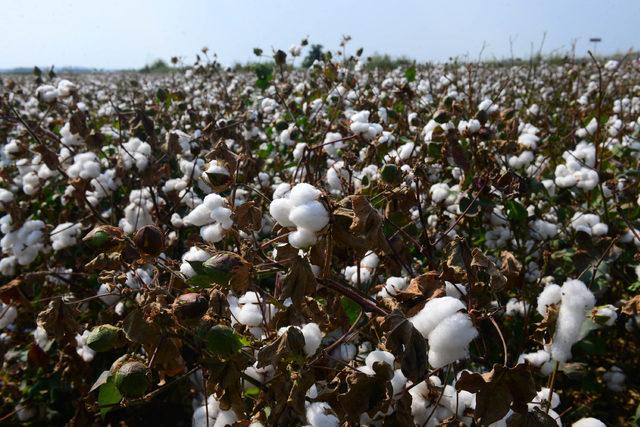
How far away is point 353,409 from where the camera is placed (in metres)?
0.94

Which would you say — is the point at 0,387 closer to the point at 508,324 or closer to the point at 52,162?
the point at 52,162

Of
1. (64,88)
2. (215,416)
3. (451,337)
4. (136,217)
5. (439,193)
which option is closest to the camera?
(451,337)

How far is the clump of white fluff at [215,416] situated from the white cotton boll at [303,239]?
1.53 ft

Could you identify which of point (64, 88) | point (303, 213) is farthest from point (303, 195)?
point (64, 88)

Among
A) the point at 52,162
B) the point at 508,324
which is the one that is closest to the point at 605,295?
the point at 508,324

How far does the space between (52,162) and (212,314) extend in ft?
4.68

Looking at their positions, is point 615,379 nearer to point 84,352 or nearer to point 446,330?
point 446,330

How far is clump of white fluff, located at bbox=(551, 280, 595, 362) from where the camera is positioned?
963mm

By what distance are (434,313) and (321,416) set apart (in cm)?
40

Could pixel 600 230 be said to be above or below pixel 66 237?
above

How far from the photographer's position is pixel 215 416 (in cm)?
→ 125

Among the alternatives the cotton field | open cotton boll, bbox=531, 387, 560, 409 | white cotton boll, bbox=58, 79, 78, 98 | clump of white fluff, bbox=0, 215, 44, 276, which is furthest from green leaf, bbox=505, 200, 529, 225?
white cotton boll, bbox=58, 79, 78, 98

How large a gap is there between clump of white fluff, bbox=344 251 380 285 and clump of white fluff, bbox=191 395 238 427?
57 cm

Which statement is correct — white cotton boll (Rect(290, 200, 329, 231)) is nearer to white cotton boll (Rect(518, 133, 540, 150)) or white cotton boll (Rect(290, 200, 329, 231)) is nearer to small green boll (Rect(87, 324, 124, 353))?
small green boll (Rect(87, 324, 124, 353))
